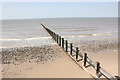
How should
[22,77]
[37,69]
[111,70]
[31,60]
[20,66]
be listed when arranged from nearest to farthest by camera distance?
[22,77] < [111,70] < [37,69] < [20,66] < [31,60]

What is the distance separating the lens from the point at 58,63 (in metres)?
11.0

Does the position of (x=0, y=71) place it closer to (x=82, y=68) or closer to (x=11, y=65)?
(x=11, y=65)

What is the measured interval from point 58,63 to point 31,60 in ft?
7.20

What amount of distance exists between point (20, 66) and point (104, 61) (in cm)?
568

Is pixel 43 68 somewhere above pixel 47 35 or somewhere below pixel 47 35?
below

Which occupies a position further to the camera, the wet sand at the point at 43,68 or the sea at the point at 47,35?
the sea at the point at 47,35

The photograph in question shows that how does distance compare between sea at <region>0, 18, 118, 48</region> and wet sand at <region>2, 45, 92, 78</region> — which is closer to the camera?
wet sand at <region>2, 45, 92, 78</region>

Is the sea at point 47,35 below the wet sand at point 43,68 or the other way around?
the other way around

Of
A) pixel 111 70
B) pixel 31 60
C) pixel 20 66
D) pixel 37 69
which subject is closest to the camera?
pixel 111 70

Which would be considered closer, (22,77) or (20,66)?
(22,77)

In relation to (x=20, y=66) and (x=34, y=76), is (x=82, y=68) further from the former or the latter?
(x=20, y=66)

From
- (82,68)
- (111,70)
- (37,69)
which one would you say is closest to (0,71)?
(37,69)

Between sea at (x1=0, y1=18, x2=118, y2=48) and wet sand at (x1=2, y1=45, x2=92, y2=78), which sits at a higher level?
sea at (x1=0, y1=18, x2=118, y2=48)

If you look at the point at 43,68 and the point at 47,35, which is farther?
the point at 47,35
